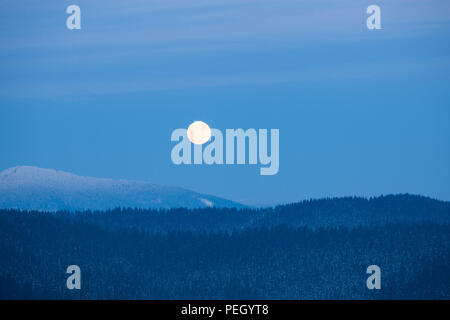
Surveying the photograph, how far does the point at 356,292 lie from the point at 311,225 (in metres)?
8.51

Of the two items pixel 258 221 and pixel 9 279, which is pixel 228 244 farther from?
pixel 9 279

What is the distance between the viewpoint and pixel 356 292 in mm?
89375

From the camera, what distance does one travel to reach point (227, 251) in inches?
3713

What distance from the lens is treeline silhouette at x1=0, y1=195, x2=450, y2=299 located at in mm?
85500

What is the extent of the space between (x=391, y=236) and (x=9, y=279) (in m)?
40.0

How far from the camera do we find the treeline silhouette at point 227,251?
281 feet

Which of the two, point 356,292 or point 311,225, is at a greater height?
point 311,225

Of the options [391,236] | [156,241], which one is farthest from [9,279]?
[391,236]

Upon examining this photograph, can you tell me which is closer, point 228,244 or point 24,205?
point 24,205
